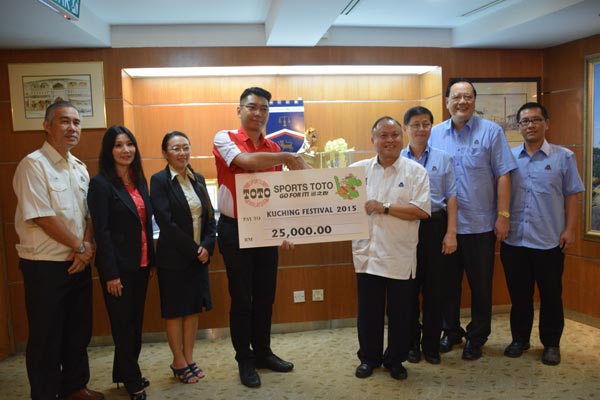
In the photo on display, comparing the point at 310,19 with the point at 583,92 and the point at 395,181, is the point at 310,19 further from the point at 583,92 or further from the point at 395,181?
the point at 583,92

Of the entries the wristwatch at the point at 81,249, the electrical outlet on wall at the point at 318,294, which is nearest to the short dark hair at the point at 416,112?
the electrical outlet on wall at the point at 318,294

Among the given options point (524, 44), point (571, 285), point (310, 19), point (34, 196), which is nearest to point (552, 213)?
point (571, 285)

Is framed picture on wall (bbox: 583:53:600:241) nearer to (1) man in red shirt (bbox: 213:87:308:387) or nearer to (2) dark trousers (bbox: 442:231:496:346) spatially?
(2) dark trousers (bbox: 442:231:496:346)

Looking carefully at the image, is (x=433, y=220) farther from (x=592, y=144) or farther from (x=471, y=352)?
(x=592, y=144)

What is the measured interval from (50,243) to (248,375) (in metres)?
1.48

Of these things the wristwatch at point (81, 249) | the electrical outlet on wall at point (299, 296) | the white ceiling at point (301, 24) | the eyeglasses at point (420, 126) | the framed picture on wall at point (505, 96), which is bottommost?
the electrical outlet on wall at point (299, 296)

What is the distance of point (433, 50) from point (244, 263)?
2.93 m

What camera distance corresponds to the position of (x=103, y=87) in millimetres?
3969

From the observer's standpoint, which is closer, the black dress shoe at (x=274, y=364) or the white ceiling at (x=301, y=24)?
the black dress shoe at (x=274, y=364)

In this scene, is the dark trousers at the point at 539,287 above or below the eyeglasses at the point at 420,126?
below

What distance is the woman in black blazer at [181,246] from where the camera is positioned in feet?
9.58

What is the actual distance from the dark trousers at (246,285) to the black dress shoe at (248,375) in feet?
0.13

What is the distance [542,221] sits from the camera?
3201 millimetres

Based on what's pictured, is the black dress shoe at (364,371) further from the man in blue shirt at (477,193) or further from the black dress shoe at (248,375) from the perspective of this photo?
the man in blue shirt at (477,193)
